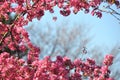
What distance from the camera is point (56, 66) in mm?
8805

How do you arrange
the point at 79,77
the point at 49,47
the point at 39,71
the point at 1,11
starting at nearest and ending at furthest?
1. the point at 39,71
2. the point at 79,77
3. the point at 1,11
4. the point at 49,47

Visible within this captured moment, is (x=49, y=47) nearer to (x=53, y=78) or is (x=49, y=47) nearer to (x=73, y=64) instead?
(x=73, y=64)

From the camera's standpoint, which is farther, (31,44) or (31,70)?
(31,44)

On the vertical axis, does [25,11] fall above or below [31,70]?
above

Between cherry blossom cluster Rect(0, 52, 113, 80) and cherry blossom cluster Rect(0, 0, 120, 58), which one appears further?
cherry blossom cluster Rect(0, 0, 120, 58)

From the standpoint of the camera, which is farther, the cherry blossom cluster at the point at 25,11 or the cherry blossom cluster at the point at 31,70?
the cherry blossom cluster at the point at 25,11

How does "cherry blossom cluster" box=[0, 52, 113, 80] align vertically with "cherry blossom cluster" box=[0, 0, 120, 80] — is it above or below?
below

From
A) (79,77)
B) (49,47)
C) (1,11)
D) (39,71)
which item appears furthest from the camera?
(49,47)

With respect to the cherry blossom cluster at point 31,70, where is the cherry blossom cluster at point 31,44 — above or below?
above

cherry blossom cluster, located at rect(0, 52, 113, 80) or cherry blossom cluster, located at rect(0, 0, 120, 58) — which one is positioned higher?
cherry blossom cluster, located at rect(0, 0, 120, 58)

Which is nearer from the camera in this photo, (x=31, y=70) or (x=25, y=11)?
(x=31, y=70)

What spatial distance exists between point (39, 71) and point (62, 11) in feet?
10.4

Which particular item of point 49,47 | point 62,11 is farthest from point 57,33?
point 62,11

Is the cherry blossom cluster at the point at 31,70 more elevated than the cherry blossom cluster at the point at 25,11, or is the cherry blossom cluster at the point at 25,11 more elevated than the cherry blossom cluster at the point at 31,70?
the cherry blossom cluster at the point at 25,11
